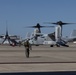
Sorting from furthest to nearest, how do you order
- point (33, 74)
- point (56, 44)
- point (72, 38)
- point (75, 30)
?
1. point (75, 30)
2. point (72, 38)
3. point (56, 44)
4. point (33, 74)

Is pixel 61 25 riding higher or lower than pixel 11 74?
higher

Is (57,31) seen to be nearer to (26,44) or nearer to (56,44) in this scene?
(56,44)

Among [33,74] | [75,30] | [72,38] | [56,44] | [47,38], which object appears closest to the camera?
[33,74]

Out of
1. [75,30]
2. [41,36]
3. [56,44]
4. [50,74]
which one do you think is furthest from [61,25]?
[50,74]

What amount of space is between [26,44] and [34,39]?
6459 cm

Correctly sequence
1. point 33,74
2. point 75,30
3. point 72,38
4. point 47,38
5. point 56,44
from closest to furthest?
point 33,74
point 56,44
point 47,38
point 72,38
point 75,30

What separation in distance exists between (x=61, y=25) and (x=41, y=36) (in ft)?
→ 20.5

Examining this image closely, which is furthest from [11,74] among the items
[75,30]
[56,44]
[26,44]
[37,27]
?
[75,30]

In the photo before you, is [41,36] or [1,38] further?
[1,38]

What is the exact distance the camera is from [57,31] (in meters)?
88.8

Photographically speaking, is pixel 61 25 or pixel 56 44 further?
pixel 61 25

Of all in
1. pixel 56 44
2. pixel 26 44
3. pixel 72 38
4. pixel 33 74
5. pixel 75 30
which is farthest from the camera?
pixel 75 30

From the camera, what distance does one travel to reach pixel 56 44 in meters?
84.2

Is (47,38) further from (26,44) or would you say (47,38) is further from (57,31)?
(26,44)
